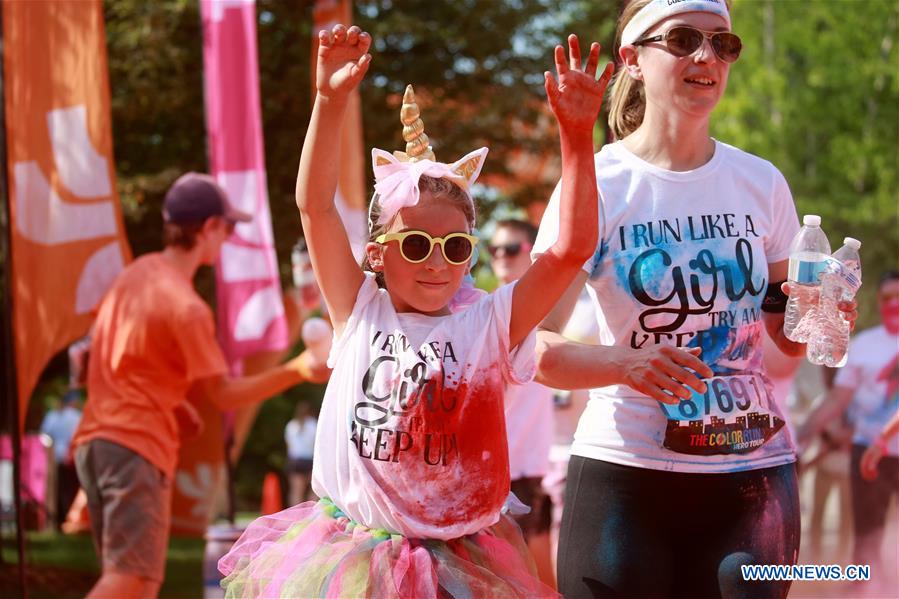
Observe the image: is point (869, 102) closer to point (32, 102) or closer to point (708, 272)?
point (32, 102)

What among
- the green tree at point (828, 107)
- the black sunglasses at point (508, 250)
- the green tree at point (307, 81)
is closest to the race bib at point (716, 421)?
the black sunglasses at point (508, 250)

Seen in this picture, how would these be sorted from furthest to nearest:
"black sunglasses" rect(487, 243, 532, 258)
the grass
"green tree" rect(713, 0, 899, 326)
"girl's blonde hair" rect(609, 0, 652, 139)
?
"green tree" rect(713, 0, 899, 326)
the grass
"black sunglasses" rect(487, 243, 532, 258)
"girl's blonde hair" rect(609, 0, 652, 139)

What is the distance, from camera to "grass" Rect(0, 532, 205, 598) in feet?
35.9

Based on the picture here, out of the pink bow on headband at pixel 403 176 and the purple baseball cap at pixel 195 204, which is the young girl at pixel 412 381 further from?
the purple baseball cap at pixel 195 204

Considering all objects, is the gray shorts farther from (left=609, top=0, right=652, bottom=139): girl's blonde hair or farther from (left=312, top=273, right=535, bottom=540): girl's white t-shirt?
(left=609, top=0, right=652, bottom=139): girl's blonde hair

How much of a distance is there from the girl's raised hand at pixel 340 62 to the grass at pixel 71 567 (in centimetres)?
802

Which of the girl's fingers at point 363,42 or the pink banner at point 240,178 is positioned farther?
the pink banner at point 240,178

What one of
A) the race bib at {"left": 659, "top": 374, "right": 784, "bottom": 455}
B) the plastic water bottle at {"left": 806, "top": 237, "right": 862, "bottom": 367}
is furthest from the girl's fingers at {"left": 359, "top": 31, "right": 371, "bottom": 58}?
the plastic water bottle at {"left": 806, "top": 237, "right": 862, "bottom": 367}

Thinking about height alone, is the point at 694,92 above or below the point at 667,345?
above

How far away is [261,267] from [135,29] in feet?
23.5

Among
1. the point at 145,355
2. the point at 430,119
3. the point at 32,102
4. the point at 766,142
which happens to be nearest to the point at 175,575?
the point at 32,102

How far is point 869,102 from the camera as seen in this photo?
25312 millimetres

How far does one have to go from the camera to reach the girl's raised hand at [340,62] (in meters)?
3.33

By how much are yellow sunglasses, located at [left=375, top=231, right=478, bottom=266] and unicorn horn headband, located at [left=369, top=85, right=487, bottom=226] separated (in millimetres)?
91
